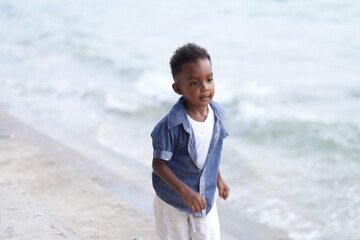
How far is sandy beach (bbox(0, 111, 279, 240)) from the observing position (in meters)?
2.78

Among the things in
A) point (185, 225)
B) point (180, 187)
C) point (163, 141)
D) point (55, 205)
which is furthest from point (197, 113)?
point (55, 205)

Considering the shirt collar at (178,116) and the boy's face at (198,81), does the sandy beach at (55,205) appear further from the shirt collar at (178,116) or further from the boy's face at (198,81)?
the boy's face at (198,81)

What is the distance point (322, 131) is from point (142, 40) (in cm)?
874

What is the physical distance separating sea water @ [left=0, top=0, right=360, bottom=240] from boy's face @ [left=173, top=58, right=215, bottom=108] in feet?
6.86

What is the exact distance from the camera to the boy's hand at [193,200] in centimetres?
232

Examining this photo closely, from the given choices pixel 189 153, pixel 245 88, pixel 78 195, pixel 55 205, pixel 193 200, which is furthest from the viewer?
pixel 245 88

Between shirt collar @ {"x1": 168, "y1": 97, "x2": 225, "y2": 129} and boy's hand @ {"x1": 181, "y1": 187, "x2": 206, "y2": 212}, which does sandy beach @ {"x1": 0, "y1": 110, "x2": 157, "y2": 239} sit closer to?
boy's hand @ {"x1": 181, "y1": 187, "x2": 206, "y2": 212}

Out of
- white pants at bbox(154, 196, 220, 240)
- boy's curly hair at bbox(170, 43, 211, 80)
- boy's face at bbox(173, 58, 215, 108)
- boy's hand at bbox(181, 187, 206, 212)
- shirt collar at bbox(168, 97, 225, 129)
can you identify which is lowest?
white pants at bbox(154, 196, 220, 240)

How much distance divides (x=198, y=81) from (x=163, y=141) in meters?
0.28

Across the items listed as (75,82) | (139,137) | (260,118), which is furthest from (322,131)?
(75,82)

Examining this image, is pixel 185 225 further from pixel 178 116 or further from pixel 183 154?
pixel 178 116

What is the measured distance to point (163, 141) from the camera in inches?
93.5

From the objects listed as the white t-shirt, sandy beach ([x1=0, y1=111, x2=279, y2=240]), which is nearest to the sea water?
sandy beach ([x1=0, y1=111, x2=279, y2=240])

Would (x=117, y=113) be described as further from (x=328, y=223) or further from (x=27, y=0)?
(x=27, y=0)
